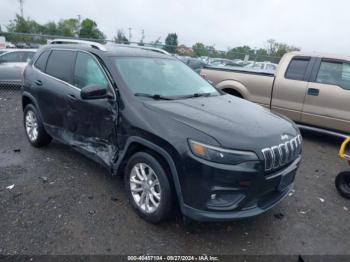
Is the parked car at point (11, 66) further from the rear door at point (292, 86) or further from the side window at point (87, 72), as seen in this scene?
the rear door at point (292, 86)

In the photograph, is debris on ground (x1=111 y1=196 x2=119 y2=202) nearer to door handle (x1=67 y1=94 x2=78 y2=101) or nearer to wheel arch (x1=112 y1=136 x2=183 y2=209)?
wheel arch (x1=112 y1=136 x2=183 y2=209)

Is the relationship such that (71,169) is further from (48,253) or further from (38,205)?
(48,253)

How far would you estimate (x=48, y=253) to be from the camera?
2684 millimetres

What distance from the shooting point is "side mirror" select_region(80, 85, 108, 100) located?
3309 millimetres

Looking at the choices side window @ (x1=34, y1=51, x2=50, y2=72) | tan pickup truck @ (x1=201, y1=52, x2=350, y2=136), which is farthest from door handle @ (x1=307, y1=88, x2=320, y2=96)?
side window @ (x1=34, y1=51, x2=50, y2=72)

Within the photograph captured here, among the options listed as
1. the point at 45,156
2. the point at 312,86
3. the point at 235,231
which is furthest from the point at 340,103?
the point at 45,156

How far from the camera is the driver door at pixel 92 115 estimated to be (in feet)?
11.2

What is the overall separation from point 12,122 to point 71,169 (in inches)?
130

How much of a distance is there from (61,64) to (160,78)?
1.61 meters

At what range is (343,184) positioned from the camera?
4.05m

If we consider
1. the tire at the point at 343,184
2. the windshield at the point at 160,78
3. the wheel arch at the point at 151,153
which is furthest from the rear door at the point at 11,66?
the tire at the point at 343,184

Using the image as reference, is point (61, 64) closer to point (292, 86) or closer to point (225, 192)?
point (225, 192)

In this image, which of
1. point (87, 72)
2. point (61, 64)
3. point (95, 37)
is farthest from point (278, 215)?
point (95, 37)

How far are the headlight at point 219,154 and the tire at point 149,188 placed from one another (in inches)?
18.1
